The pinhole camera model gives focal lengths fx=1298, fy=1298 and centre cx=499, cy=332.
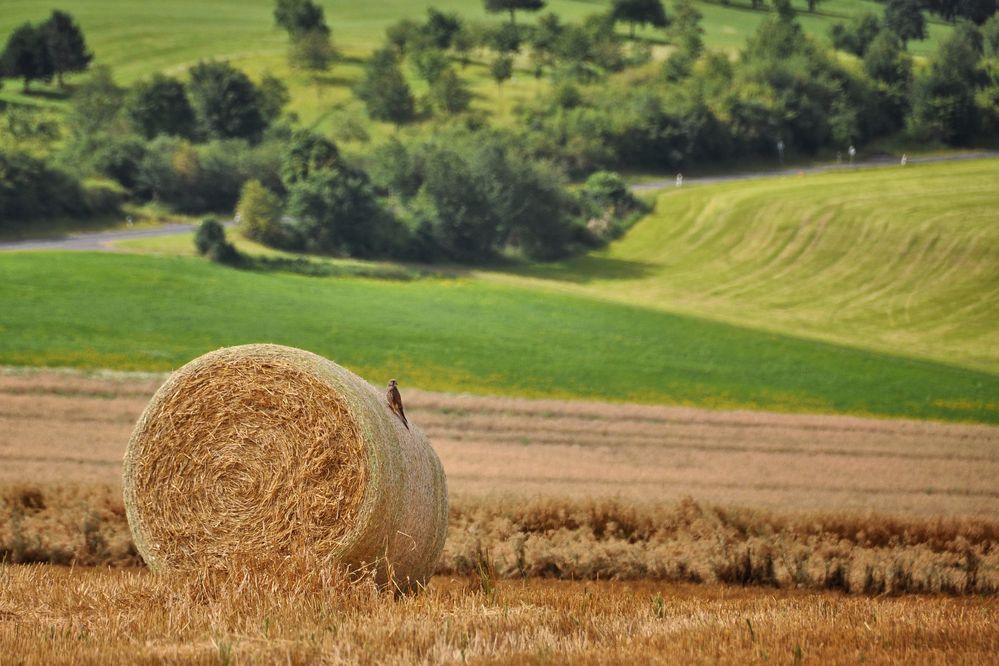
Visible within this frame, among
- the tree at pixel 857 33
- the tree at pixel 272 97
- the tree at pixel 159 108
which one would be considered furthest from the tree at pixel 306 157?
the tree at pixel 272 97

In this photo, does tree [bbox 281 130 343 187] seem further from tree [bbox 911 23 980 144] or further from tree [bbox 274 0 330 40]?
tree [bbox 274 0 330 40]

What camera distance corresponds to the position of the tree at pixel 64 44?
7825 cm

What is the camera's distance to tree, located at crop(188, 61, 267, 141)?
75688mm

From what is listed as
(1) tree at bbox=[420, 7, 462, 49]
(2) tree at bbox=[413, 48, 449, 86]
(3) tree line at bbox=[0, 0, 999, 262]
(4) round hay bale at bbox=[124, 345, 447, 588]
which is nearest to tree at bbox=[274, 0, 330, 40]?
(1) tree at bbox=[420, 7, 462, 49]

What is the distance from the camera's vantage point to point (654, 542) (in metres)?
15.2

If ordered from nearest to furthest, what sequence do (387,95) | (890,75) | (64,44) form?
(890,75) → (64,44) → (387,95)

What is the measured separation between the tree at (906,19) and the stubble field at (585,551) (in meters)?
13.5

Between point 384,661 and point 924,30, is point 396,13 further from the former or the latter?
point 384,661

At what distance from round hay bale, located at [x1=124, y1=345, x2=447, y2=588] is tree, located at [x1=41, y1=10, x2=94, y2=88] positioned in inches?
2861

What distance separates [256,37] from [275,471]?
9385 cm

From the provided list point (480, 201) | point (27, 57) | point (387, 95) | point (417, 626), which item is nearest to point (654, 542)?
point (417, 626)

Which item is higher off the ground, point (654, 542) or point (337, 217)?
point (337, 217)

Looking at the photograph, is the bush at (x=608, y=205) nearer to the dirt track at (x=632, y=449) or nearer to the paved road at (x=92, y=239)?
the paved road at (x=92, y=239)

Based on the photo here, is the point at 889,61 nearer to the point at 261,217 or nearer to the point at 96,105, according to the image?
the point at 261,217
